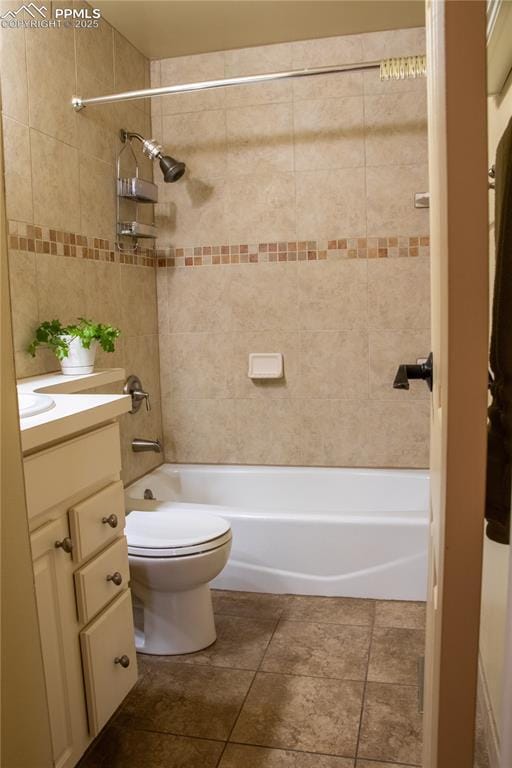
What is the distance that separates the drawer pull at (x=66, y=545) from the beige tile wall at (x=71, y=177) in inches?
33.2

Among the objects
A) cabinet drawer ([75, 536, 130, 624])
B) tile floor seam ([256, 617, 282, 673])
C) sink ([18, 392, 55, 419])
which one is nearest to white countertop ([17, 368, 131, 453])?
sink ([18, 392, 55, 419])

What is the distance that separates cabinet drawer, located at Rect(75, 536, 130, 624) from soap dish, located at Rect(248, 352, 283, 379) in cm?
157

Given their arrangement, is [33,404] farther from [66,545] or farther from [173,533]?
[173,533]

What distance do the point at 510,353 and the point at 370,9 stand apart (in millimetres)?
2304

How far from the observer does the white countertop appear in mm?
1367

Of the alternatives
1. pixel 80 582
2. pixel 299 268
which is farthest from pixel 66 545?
pixel 299 268

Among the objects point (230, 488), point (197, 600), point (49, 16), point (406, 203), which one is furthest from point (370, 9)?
point (197, 600)

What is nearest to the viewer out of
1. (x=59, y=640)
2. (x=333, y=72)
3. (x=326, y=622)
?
(x=59, y=640)

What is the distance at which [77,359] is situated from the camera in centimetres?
223

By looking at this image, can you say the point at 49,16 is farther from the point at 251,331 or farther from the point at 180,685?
the point at 180,685

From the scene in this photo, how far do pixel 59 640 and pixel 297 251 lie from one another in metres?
2.20

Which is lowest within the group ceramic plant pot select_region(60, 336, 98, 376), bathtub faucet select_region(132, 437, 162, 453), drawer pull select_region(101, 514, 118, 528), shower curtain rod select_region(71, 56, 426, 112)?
bathtub faucet select_region(132, 437, 162, 453)

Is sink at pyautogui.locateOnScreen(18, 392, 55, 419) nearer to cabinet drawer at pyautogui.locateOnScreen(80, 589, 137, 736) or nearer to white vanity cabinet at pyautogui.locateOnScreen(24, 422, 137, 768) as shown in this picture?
white vanity cabinet at pyautogui.locateOnScreen(24, 422, 137, 768)

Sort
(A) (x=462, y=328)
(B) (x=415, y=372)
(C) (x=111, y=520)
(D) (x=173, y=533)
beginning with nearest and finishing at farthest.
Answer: (A) (x=462, y=328) → (B) (x=415, y=372) → (C) (x=111, y=520) → (D) (x=173, y=533)
